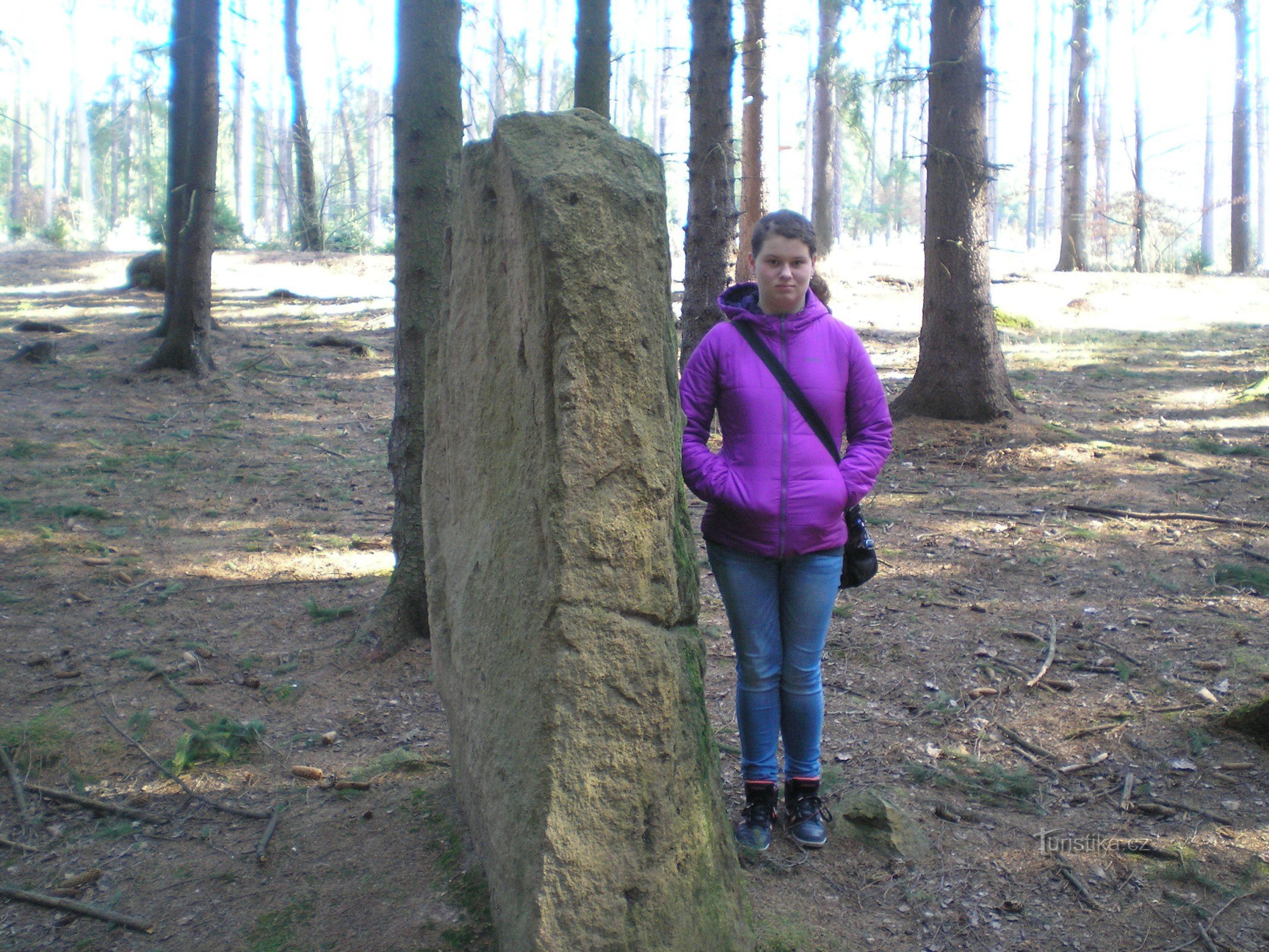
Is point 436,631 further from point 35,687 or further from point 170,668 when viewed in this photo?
point 35,687

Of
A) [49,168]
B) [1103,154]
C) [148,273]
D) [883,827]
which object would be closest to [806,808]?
[883,827]

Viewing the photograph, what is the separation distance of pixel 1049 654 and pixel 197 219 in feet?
34.8

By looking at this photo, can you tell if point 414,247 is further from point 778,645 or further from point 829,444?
point 778,645

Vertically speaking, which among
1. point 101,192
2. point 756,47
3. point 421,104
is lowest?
point 421,104

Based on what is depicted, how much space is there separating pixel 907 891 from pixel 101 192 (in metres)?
69.7

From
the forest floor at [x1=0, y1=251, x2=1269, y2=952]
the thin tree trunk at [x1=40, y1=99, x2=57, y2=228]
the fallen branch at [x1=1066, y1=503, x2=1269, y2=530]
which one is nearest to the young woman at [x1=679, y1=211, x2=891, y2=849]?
the forest floor at [x1=0, y1=251, x2=1269, y2=952]

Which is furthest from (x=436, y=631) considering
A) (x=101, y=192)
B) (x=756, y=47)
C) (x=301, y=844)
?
(x=101, y=192)

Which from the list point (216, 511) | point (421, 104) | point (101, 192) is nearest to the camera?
point (421, 104)

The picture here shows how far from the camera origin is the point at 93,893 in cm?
338

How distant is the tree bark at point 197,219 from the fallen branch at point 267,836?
8.98m

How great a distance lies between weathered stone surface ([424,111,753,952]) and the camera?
2.41 metres

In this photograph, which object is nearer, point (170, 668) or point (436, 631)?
point (436, 631)

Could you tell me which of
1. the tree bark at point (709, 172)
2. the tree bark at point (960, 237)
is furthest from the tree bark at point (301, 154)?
the tree bark at point (960, 237)

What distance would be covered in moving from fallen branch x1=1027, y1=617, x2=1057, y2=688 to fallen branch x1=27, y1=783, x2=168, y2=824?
13.6 feet
